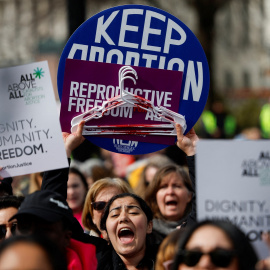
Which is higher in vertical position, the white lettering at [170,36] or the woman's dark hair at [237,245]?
the white lettering at [170,36]

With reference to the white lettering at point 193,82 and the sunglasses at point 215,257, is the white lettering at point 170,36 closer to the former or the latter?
the white lettering at point 193,82

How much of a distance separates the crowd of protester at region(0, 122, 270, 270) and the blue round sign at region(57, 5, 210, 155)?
231 millimetres

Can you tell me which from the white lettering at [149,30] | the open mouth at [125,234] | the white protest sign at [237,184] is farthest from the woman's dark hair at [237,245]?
the white lettering at [149,30]

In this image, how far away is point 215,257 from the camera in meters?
3.21

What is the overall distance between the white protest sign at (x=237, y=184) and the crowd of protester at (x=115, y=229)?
0.40ft

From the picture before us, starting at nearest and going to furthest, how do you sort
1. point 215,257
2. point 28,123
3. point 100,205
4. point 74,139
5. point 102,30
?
point 215,257
point 28,123
point 74,139
point 102,30
point 100,205

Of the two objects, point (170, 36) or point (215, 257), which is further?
point (170, 36)

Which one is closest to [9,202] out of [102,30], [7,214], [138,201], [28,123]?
[7,214]

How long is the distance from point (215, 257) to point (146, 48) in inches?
71.0

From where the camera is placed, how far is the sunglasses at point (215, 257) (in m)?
3.20

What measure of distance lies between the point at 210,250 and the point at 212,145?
0.74 metres

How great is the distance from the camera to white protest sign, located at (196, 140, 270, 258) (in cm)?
382

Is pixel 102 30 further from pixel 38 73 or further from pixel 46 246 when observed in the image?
pixel 46 246

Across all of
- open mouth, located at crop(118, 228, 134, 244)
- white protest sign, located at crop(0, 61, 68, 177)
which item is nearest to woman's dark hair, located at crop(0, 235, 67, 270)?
white protest sign, located at crop(0, 61, 68, 177)
